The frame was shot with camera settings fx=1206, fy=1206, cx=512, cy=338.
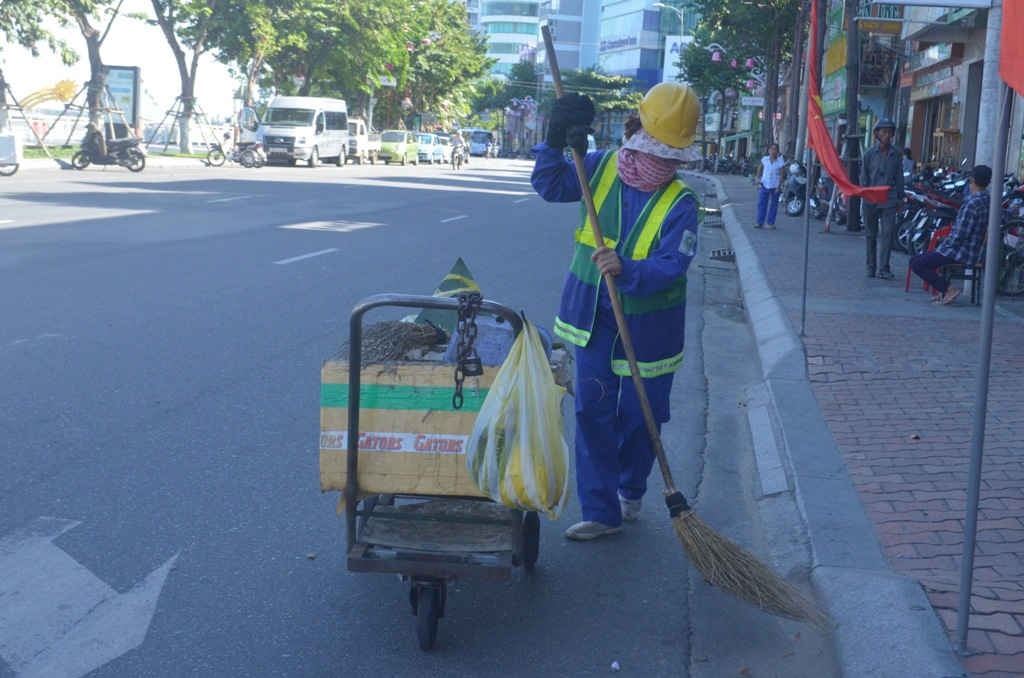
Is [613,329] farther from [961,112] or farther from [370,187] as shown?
[370,187]

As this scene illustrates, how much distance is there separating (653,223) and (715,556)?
1195mm

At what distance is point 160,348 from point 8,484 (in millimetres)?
2832

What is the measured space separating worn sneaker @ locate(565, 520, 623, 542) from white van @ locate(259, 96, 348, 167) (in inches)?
1512

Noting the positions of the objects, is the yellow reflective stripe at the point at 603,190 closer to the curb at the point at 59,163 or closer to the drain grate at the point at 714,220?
the drain grate at the point at 714,220

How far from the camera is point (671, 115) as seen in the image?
13.9ft

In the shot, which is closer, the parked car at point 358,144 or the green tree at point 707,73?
the parked car at point 358,144

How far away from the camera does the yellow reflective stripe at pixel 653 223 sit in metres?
4.33

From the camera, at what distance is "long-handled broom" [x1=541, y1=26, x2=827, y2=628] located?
155 inches

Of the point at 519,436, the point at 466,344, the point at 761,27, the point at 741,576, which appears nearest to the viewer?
the point at 519,436

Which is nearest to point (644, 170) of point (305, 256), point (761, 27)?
point (305, 256)

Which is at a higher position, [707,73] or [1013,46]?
[707,73]

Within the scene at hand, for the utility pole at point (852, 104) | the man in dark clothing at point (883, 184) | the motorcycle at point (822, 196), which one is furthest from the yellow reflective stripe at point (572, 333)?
the motorcycle at point (822, 196)

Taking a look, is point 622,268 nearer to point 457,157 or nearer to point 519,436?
point 519,436

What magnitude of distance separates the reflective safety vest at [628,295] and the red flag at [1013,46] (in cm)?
132
